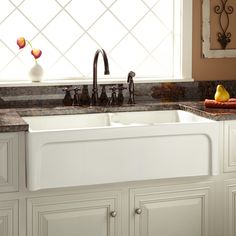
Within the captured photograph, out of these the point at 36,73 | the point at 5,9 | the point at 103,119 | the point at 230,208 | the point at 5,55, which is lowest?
the point at 230,208

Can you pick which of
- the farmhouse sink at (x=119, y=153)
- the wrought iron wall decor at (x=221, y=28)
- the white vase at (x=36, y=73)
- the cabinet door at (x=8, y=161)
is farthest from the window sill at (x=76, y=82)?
the cabinet door at (x=8, y=161)

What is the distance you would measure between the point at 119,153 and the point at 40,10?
1238mm

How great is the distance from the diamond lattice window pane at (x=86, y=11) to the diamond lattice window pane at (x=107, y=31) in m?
0.04

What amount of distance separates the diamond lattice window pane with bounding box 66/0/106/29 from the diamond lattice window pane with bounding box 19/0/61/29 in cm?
9

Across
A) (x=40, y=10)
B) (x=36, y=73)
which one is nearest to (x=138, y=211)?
(x=36, y=73)

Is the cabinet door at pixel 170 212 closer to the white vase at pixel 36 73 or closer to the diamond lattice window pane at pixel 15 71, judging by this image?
the white vase at pixel 36 73

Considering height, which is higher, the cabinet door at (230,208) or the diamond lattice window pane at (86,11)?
the diamond lattice window pane at (86,11)

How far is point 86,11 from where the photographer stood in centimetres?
372

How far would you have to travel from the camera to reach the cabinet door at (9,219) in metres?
2.77

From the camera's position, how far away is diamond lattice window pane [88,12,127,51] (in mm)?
3758

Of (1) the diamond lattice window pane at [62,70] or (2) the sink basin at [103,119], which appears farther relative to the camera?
(1) the diamond lattice window pane at [62,70]

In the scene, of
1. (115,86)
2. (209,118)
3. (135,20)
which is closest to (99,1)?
(135,20)

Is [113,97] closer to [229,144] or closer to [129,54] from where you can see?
[129,54]

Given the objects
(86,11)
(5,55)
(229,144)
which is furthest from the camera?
(86,11)
